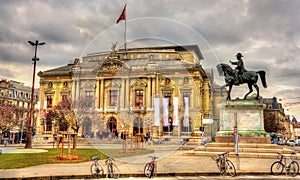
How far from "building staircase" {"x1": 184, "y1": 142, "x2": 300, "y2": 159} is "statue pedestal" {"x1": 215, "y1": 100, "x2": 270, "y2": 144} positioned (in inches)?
26.8

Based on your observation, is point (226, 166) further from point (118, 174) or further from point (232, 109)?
point (232, 109)

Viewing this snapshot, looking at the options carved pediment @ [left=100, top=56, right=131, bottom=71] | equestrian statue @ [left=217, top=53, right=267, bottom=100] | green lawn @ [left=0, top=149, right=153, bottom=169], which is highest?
equestrian statue @ [left=217, top=53, right=267, bottom=100]

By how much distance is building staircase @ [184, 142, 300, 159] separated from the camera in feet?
67.1

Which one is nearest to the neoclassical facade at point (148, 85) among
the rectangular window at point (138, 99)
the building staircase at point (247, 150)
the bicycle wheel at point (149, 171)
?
the rectangular window at point (138, 99)

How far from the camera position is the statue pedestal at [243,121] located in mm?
22484

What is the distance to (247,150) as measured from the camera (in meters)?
21.2

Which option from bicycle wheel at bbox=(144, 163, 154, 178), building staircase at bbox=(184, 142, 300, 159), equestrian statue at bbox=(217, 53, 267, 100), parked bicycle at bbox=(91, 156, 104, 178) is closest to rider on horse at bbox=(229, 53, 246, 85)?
equestrian statue at bbox=(217, 53, 267, 100)

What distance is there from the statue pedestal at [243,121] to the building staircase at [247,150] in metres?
0.68

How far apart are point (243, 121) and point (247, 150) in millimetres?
2795

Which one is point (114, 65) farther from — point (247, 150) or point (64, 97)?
point (64, 97)

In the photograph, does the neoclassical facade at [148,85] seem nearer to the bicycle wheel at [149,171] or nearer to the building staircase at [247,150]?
the bicycle wheel at [149,171]

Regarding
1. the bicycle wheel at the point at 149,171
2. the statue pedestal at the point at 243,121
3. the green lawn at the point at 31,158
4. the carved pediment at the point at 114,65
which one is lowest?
the green lawn at the point at 31,158

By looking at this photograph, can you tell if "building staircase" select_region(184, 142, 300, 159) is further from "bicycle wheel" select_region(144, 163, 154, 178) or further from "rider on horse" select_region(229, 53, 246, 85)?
"bicycle wheel" select_region(144, 163, 154, 178)

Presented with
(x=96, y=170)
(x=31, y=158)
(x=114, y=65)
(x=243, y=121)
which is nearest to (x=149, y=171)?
(x=96, y=170)
